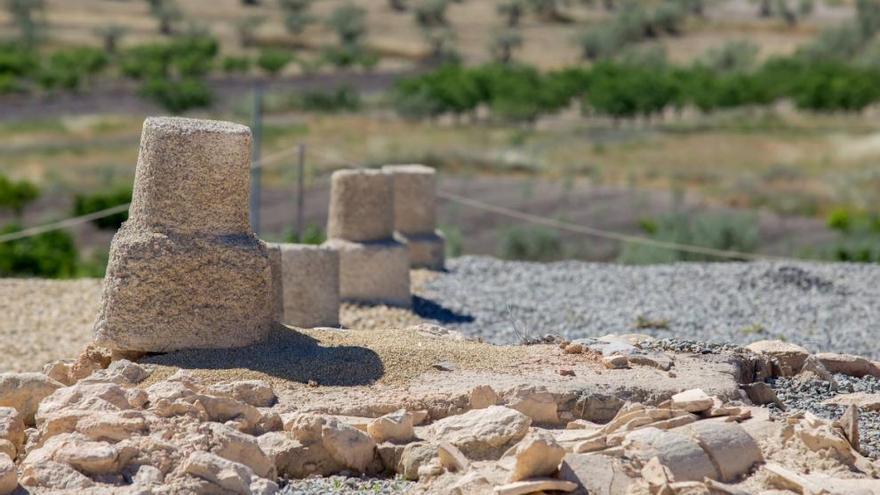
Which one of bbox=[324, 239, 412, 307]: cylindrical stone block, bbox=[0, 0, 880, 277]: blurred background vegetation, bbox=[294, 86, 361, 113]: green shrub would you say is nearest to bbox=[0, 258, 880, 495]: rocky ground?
bbox=[324, 239, 412, 307]: cylindrical stone block

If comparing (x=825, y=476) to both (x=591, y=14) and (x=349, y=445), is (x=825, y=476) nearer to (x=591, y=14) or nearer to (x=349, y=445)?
(x=349, y=445)

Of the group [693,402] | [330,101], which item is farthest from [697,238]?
[330,101]

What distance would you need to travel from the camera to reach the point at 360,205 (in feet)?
48.2

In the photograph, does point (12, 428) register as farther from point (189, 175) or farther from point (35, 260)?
point (35, 260)

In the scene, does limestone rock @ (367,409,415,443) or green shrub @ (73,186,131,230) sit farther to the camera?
green shrub @ (73,186,131,230)

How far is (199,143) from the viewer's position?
27.4 feet

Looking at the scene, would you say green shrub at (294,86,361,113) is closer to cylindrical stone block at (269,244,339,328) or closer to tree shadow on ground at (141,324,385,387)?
cylindrical stone block at (269,244,339,328)

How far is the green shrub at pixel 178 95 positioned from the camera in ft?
163

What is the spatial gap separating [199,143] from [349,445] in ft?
7.21

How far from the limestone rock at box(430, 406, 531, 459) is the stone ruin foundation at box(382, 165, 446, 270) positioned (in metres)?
9.04

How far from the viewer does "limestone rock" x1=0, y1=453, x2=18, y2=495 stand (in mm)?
6230

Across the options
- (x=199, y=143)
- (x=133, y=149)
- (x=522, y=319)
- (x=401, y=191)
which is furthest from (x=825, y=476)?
(x=133, y=149)

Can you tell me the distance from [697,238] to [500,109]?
95.9ft

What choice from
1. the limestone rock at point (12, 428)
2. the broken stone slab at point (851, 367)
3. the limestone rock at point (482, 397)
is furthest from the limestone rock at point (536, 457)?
the broken stone slab at point (851, 367)
